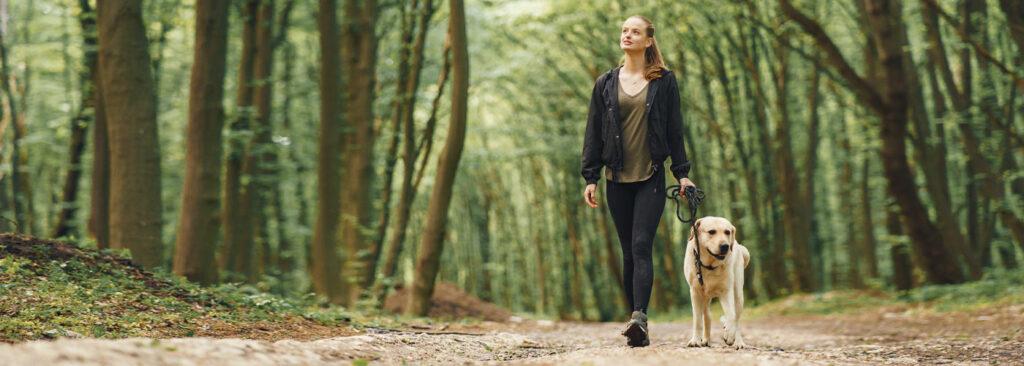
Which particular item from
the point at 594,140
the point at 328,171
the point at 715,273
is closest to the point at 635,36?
the point at 594,140

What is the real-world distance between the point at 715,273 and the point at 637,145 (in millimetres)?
986

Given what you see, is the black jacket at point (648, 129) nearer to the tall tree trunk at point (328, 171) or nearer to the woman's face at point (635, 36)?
the woman's face at point (635, 36)

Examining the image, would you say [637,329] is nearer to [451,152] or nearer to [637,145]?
[637,145]

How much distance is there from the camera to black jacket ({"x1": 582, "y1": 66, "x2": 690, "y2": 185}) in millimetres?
6137

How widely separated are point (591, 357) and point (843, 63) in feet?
31.9

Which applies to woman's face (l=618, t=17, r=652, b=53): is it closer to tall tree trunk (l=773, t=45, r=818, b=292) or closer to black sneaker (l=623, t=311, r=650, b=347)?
black sneaker (l=623, t=311, r=650, b=347)

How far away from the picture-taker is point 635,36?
6203mm

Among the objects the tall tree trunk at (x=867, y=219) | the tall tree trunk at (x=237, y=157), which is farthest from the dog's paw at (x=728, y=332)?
the tall tree trunk at (x=867, y=219)

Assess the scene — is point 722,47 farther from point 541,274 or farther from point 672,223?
point 541,274

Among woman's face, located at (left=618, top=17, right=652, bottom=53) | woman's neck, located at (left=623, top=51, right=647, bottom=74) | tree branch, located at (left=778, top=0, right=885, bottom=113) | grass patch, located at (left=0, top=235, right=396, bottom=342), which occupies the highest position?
tree branch, located at (left=778, top=0, right=885, bottom=113)

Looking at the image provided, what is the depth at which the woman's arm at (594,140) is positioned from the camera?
6328 millimetres

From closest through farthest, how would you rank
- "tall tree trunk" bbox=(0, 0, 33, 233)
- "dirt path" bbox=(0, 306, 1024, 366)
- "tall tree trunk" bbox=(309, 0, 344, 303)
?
"dirt path" bbox=(0, 306, 1024, 366)
"tall tree trunk" bbox=(309, 0, 344, 303)
"tall tree trunk" bbox=(0, 0, 33, 233)

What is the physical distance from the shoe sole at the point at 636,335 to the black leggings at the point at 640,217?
5.7 inches

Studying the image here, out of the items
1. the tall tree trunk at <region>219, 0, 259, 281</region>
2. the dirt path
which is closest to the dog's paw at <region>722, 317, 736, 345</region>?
the dirt path
